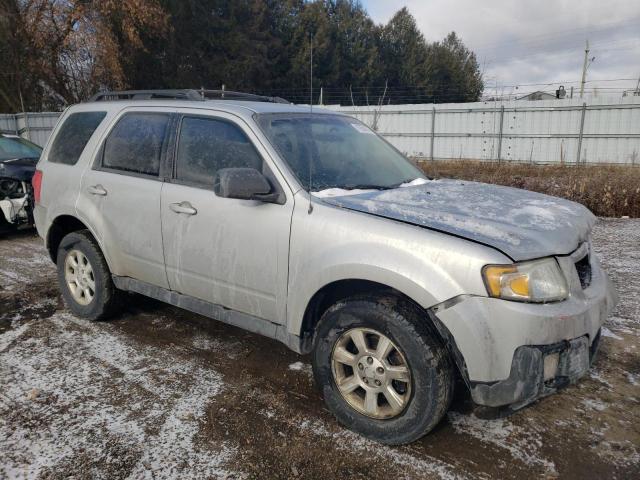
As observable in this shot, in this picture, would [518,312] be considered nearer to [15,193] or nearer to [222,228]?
[222,228]

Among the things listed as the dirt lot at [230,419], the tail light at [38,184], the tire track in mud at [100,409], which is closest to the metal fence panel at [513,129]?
the tail light at [38,184]

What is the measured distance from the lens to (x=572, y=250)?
264 centimetres

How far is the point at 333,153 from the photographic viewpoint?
11.5ft

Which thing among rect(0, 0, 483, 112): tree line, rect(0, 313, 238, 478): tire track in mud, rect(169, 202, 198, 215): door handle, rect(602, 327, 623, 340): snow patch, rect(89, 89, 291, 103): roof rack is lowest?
rect(0, 313, 238, 478): tire track in mud

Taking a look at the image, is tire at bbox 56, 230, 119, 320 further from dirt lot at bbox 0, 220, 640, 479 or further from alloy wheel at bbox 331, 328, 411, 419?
alloy wheel at bbox 331, 328, 411, 419

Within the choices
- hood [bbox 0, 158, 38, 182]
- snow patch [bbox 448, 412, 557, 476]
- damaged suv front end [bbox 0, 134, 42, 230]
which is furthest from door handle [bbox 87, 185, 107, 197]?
hood [bbox 0, 158, 38, 182]

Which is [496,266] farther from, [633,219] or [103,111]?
[633,219]

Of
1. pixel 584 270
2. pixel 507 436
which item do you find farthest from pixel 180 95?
pixel 507 436

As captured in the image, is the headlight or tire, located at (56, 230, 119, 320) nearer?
the headlight

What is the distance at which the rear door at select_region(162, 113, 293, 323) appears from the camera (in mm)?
3061

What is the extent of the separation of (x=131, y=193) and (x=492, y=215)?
2.57m

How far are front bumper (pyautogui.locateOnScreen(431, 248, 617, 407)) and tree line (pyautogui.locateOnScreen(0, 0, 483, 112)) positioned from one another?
2.80m

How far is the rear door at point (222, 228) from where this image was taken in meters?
3.06

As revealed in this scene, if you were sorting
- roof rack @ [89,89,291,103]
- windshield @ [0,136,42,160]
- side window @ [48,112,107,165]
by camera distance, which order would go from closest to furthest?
roof rack @ [89,89,291,103]
side window @ [48,112,107,165]
windshield @ [0,136,42,160]
